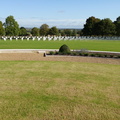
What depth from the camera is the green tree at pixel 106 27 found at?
67.2m

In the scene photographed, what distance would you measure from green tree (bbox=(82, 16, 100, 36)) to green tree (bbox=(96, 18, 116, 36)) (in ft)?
11.6

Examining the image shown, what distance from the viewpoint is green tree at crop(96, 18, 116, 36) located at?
6725 centimetres

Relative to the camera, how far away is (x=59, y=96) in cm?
736

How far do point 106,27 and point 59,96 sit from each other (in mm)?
64162

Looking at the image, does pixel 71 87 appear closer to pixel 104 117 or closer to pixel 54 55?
pixel 104 117

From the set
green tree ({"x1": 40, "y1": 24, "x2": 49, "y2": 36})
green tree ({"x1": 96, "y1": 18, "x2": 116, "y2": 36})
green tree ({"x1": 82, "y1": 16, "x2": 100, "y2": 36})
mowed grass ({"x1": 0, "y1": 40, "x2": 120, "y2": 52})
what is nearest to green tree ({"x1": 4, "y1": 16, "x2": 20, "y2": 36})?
mowed grass ({"x1": 0, "y1": 40, "x2": 120, "y2": 52})

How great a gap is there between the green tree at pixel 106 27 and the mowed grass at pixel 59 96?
59.3 metres

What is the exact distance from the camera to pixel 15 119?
17.8ft

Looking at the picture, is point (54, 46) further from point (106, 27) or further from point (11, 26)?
point (106, 27)

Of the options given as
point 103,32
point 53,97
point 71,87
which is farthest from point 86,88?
point 103,32

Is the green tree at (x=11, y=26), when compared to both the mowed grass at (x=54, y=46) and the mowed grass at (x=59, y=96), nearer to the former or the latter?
the mowed grass at (x=54, y=46)

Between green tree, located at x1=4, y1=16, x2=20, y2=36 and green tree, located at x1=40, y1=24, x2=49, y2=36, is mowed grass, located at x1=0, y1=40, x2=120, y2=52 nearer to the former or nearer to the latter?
green tree, located at x1=4, y1=16, x2=20, y2=36

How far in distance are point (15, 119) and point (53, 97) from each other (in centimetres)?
214

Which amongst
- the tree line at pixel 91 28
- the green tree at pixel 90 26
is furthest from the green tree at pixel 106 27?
the green tree at pixel 90 26
